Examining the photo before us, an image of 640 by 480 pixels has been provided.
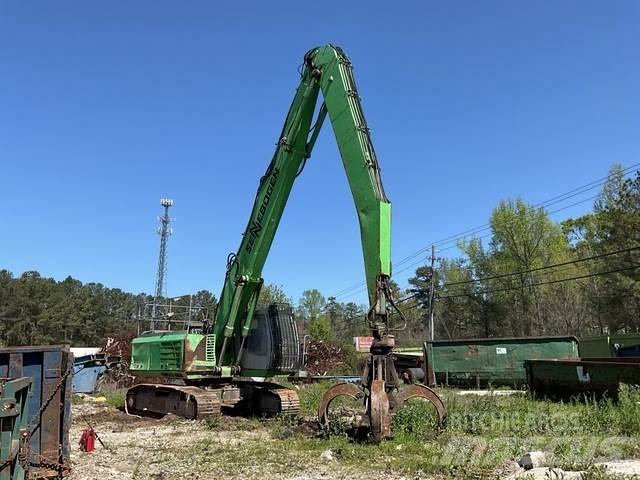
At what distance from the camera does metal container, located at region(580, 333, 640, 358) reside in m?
19.9

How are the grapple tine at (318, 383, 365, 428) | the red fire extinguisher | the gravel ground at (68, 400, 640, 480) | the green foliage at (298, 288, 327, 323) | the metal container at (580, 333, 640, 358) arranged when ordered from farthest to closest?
the green foliage at (298, 288, 327, 323), the metal container at (580, 333, 640, 358), the red fire extinguisher, the grapple tine at (318, 383, 365, 428), the gravel ground at (68, 400, 640, 480)

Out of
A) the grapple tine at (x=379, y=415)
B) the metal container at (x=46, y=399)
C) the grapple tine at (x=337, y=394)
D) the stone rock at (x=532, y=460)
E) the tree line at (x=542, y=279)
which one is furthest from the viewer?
the tree line at (x=542, y=279)

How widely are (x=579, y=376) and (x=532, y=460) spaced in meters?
6.31

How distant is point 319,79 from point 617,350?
12722 millimetres

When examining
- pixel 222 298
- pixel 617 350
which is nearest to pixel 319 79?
pixel 222 298

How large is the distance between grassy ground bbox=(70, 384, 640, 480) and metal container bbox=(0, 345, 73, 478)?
133 cm

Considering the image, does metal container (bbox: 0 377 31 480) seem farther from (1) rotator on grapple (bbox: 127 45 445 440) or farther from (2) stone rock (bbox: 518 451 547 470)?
(1) rotator on grapple (bbox: 127 45 445 440)

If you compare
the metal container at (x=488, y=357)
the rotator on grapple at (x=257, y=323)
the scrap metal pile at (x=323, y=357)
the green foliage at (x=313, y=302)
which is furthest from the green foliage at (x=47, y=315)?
the rotator on grapple at (x=257, y=323)

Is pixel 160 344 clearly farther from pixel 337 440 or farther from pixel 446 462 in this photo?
pixel 446 462

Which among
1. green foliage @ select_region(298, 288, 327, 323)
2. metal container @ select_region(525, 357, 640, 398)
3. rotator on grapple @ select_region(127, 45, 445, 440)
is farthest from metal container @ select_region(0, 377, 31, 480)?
green foliage @ select_region(298, 288, 327, 323)

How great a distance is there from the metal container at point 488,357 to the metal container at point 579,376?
15.2ft

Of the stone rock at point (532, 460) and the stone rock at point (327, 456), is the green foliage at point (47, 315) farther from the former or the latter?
the stone rock at point (532, 460)

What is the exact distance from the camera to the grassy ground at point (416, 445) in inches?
259

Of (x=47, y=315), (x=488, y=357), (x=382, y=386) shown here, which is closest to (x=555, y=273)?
(x=488, y=357)
